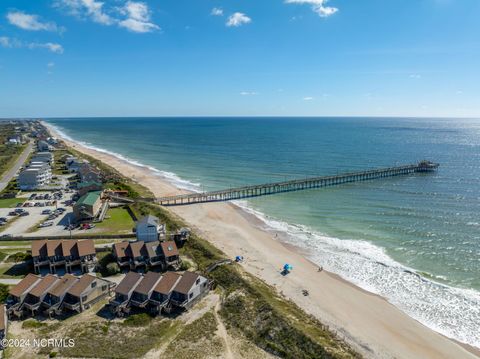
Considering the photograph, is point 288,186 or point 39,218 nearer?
point 39,218

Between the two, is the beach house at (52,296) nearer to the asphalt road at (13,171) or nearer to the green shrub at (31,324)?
the green shrub at (31,324)

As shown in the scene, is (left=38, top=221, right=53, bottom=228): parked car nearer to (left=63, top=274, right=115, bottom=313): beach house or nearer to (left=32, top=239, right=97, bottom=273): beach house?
(left=32, top=239, right=97, bottom=273): beach house

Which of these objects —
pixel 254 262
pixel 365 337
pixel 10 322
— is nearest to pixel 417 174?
pixel 254 262

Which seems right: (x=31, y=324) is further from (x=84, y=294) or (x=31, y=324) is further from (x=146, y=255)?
(x=146, y=255)

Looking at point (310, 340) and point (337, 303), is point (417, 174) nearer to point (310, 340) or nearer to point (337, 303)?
point (337, 303)

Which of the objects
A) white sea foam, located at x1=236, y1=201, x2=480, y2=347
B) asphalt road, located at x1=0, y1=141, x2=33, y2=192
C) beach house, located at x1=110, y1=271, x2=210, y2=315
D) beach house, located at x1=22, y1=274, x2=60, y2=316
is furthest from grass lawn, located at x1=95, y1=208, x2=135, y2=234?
asphalt road, located at x1=0, y1=141, x2=33, y2=192

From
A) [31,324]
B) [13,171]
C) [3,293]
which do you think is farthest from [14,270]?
[13,171]

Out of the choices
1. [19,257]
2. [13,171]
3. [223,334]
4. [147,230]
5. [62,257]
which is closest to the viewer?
[223,334]
